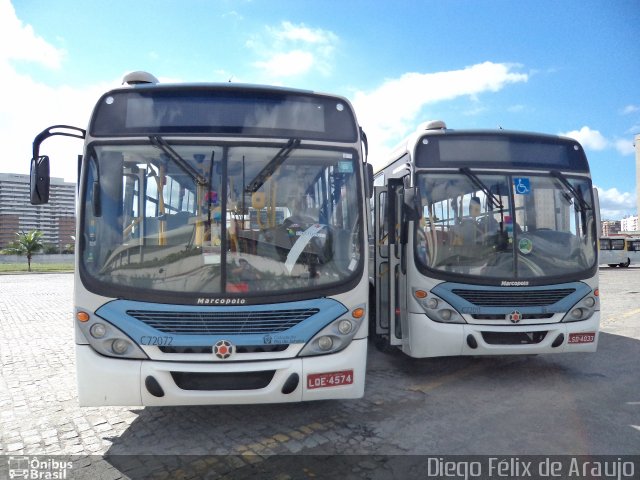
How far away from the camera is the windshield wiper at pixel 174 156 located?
3.99 meters

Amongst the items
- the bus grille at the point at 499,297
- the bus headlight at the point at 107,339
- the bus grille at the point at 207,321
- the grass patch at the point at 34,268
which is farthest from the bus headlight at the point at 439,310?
the grass patch at the point at 34,268

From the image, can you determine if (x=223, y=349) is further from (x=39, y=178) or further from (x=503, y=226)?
(x=503, y=226)

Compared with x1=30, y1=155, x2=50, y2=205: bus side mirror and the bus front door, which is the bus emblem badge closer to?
x1=30, y1=155, x2=50, y2=205: bus side mirror

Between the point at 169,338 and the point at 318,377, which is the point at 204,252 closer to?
the point at 169,338

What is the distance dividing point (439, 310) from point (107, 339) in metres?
3.63

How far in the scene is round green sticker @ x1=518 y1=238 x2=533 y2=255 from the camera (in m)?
5.77

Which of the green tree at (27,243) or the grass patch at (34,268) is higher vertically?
the green tree at (27,243)

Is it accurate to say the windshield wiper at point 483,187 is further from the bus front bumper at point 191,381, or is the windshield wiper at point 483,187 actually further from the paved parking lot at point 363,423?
the bus front bumper at point 191,381

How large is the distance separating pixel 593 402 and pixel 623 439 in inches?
39.3

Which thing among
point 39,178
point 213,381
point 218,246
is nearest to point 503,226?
point 218,246

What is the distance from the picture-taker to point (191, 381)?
12.4 feet

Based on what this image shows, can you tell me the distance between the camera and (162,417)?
15.2 ft

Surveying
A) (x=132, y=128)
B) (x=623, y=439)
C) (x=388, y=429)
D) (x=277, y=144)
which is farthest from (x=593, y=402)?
(x=132, y=128)

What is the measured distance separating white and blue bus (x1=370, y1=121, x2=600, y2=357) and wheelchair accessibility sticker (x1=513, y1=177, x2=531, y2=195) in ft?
0.04
